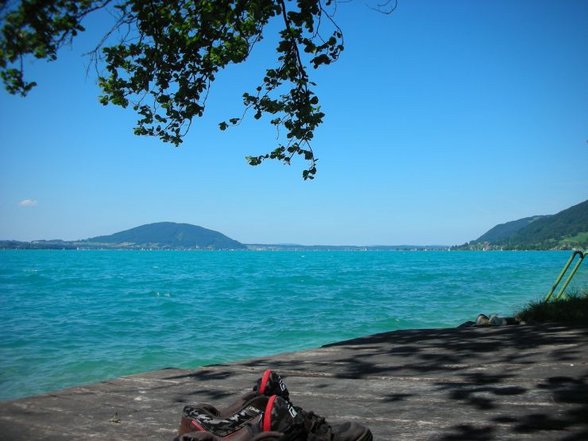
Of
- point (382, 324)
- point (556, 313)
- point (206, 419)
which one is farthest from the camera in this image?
point (382, 324)

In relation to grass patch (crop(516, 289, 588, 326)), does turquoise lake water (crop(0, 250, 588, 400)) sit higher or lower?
lower

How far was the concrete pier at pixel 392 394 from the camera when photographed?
8.38 feet

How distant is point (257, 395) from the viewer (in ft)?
7.38

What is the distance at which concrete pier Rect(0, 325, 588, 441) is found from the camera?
8.38 feet

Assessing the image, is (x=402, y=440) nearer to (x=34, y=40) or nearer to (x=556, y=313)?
(x=34, y=40)

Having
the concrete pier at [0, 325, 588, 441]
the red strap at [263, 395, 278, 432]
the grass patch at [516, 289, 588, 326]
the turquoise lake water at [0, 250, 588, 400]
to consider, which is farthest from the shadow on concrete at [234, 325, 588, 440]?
the turquoise lake water at [0, 250, 588, 400]

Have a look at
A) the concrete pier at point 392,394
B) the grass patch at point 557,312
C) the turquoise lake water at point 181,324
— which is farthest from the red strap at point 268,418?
the turquoise lake water at point 181,324

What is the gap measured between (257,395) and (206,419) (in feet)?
0.85

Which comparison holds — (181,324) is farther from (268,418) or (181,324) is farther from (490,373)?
(268,418)

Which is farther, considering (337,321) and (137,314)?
(137,314)

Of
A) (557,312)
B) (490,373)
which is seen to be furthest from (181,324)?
(490,373)

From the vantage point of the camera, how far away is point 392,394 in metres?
3.27

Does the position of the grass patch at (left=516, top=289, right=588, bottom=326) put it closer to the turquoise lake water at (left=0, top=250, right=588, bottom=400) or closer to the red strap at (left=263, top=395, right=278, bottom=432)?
the turquoise lake water at (left=0, top=250, right=588, bottom=400)

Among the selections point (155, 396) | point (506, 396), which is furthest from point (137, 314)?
point (506, 396)
